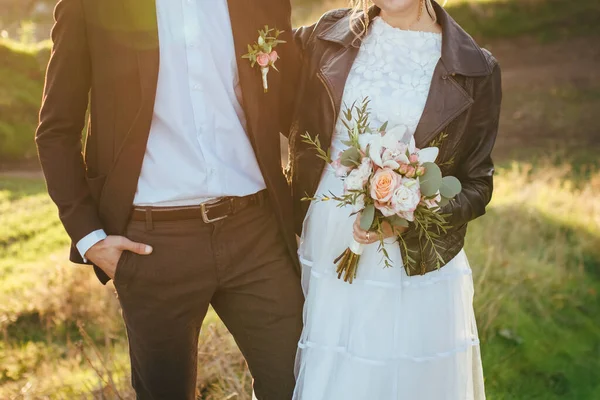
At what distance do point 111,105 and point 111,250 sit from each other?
0.60 meters

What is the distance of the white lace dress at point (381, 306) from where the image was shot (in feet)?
9.87

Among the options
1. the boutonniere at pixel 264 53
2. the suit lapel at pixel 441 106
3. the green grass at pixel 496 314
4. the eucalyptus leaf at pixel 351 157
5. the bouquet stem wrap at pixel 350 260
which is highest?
the boutonniere at pixel 264 53

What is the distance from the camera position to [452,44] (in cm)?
Result: 304

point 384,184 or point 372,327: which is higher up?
point 384,184

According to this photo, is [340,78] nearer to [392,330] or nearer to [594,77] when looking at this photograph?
[392,330]

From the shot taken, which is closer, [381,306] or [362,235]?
[362,235]

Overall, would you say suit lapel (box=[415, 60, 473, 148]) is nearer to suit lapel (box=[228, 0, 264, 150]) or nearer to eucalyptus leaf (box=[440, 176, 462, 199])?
eucalyptus leaf (box=[440, 176, 462, 199])

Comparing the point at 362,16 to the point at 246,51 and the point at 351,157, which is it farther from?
the point at 351,157

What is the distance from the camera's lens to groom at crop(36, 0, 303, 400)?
107 inches

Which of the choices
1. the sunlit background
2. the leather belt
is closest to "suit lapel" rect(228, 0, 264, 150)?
the leather belt

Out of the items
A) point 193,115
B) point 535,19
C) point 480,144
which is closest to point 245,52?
point 193,115

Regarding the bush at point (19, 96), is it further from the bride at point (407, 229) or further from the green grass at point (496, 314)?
the bride at point (407, 229)

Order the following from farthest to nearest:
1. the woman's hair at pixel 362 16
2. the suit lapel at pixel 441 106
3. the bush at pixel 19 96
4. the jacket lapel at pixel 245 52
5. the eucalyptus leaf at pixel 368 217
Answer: the bush at pixel 19 96
the woman's hair at pixel 362 16
the suit lapel at pixel 441 106
the jacket lapel at pixel 245 52
the eucalyptus leaf at pixel 368 217

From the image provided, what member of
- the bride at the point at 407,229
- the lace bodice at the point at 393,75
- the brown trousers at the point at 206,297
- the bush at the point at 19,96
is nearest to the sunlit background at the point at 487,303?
the bush at the point at 19,96
